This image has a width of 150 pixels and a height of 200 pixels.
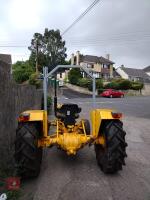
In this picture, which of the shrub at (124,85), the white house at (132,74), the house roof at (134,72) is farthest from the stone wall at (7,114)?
the house roof at (134,72)

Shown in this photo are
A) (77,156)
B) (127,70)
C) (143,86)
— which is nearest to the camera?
(77,156)

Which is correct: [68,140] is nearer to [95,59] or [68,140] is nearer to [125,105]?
[125,105]

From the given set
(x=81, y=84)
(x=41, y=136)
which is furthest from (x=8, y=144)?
(x=81, y=84)

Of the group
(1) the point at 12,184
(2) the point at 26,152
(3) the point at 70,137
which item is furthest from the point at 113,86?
(1) the point at 12,184

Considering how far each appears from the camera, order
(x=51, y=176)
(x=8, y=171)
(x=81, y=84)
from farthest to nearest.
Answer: (x=81, y=84)
(x=51, y=176)
(x=8, y=171)

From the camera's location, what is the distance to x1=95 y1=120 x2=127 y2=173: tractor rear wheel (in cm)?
641

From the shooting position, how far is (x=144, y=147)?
9945 mm

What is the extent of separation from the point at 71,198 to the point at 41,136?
186 cm

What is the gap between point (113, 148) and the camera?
6.39 metres

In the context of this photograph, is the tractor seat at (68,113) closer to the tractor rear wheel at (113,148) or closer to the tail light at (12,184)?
the tractor rear wheel at (113,148)

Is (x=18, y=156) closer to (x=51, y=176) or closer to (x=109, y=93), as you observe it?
(x=51, y=176)

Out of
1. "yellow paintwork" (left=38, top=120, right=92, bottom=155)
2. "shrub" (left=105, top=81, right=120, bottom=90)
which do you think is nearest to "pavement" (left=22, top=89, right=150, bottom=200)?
"yellow paintwork" (left=38, top=120, right=92, bottom=155)

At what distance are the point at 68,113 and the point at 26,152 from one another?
183 cm

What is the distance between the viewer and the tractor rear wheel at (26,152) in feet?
19.8
